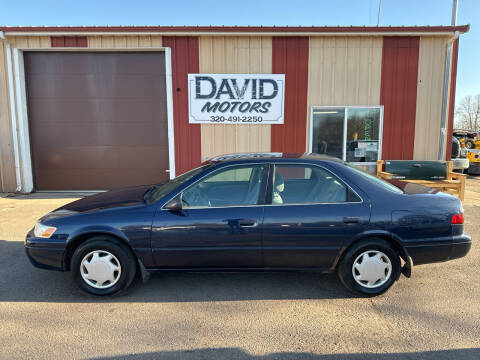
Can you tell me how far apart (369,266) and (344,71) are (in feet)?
20.6

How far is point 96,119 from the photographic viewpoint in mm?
8320

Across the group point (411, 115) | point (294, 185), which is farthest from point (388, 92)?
point (294, 185)

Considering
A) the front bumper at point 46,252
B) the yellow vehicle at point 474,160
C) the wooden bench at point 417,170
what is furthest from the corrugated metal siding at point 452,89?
the front bumper at point 46,252

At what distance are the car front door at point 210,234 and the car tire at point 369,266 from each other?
90cm

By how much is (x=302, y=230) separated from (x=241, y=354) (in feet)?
4.05

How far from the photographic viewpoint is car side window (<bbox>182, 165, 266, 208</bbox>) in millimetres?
3158

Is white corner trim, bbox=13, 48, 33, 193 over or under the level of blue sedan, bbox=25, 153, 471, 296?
over

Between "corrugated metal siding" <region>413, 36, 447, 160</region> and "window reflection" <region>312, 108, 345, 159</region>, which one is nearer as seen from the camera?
"corrugated metal siding" <region>413, 36, 447, 160</region>

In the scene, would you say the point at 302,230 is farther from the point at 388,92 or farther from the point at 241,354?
the point at 388,92

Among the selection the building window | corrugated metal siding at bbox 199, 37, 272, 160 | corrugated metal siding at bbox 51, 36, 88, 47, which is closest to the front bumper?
corrugated metal siding at bbox 199, 37, 272, 160

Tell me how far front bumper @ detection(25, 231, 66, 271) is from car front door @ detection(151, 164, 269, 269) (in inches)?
A: 37.3

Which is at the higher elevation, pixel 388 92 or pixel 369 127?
pixel 388 92

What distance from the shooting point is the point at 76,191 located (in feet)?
27.9

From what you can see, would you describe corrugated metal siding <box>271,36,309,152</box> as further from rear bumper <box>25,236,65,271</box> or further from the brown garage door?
rear bumper <box>25,236,65,271</box>
